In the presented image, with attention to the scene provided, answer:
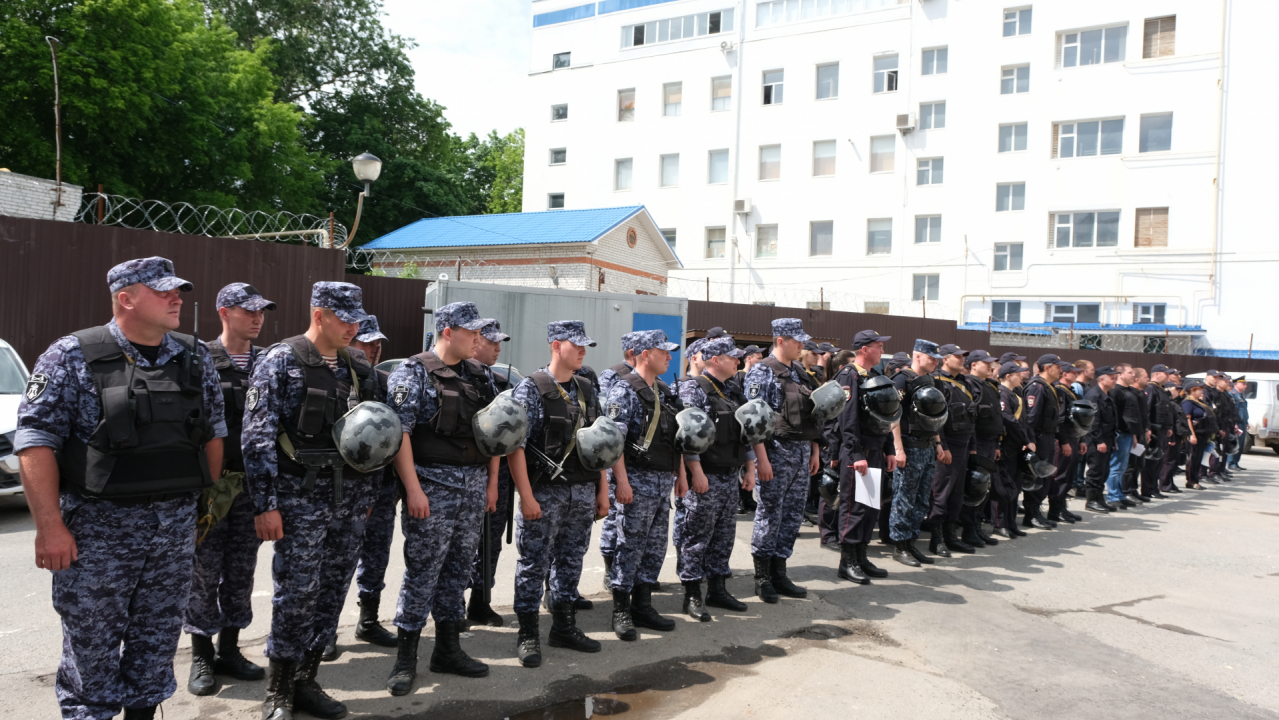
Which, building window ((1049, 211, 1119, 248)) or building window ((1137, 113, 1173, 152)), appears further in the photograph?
building window ((1049, 211, 1119, 248))

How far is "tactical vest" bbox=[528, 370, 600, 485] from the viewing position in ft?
15.4

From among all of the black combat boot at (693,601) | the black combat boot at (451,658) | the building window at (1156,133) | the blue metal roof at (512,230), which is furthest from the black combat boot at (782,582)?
the building window at (1156,133)

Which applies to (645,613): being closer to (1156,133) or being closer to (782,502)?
(782,502)

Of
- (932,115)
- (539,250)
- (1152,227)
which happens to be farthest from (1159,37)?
(539,250)

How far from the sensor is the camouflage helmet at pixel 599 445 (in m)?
4.66

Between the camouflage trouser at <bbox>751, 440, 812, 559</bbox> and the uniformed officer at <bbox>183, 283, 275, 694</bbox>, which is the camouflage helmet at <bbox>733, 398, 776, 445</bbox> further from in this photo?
the uniformed officer at <bbox>183, 283, 275, 694</bbox>

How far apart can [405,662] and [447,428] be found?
127cm

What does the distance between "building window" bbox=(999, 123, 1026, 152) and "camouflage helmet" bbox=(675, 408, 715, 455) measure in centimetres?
3045

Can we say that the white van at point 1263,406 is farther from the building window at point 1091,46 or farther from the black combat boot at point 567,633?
the black combat boot at point 567,633

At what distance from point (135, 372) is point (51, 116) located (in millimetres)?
27298

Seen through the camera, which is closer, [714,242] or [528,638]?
[528,638]

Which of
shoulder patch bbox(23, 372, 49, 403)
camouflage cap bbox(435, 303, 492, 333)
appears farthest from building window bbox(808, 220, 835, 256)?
shoulder patch bbox(23, 372, 49, 403)

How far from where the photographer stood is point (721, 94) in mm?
35938

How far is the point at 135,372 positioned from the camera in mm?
3137
